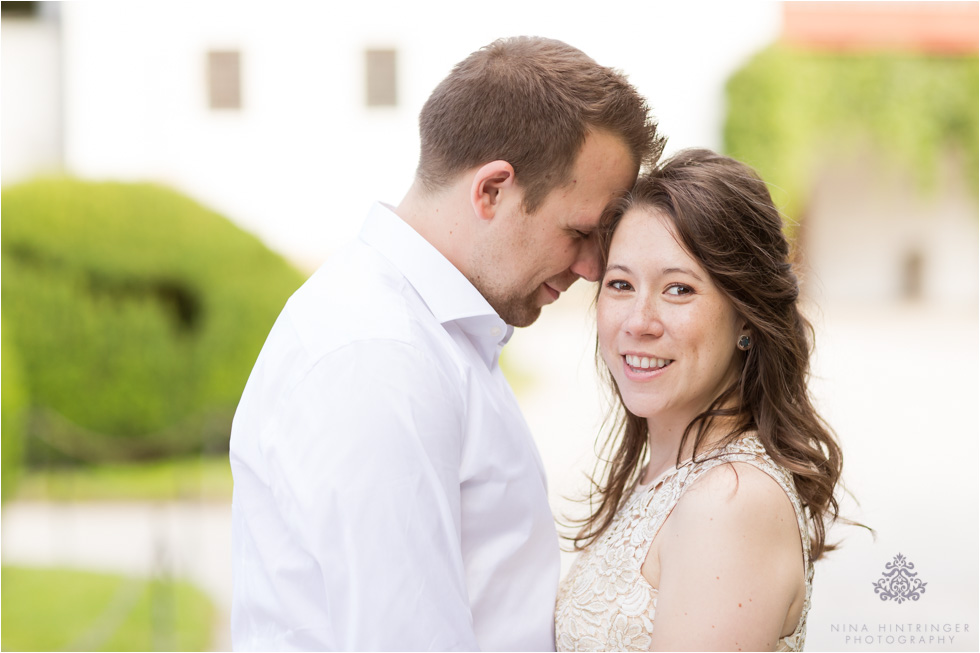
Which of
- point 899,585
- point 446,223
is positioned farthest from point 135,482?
point 446,223

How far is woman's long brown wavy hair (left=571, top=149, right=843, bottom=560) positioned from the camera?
184cm

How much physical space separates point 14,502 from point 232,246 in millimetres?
2721

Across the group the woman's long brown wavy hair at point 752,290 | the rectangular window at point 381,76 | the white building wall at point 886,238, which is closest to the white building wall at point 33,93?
the rectangular window at point 381,76

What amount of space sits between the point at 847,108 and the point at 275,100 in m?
11.2

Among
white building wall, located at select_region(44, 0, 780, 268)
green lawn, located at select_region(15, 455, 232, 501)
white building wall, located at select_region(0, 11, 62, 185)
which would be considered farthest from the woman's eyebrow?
white building wall, located at select_region(0, 11, 62, 185)

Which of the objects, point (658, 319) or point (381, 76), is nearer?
point (658, 319)

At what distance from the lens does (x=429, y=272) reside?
1838mm

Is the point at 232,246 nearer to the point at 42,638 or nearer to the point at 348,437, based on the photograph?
the point at 42,638

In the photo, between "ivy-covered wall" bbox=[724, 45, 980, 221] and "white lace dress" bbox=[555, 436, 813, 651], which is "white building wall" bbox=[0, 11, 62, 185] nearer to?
"ivy-covered wall" bbox=[724, 45, 980, 221]

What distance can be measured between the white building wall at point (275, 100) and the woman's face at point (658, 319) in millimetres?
13476

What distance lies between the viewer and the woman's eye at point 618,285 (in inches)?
75.4

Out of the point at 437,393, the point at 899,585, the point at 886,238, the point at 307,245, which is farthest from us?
the point at 886,238

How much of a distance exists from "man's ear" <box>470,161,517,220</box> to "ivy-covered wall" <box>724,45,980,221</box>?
15751 mm

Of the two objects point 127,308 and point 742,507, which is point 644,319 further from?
point 127,308
